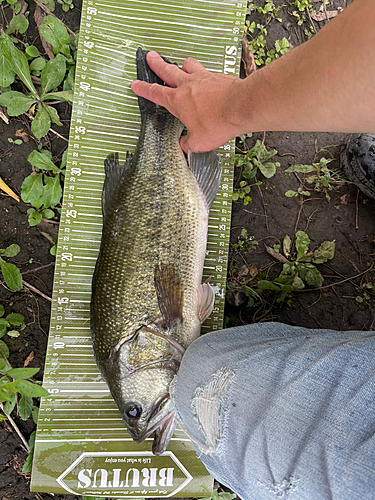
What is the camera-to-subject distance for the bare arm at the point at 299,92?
39.6 inches

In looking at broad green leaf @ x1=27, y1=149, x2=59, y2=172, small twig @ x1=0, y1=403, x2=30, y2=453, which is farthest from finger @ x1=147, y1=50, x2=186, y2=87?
small twig @ x1=0, y1=403, x2=30, y2=453

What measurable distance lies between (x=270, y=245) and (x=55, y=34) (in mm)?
2076

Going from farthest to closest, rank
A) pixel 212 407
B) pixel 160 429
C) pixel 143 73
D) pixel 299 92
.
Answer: pixel 143 73
pixel 160 429
pixel 212 407
pixel 299 92

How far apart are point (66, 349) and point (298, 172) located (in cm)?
202

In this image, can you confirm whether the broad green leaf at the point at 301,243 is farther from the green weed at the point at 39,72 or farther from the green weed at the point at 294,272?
the green weed at the point at 39,72

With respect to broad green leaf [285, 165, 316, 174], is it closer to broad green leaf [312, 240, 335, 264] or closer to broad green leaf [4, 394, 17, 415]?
broad green leaf [312, 240, 335, 264]

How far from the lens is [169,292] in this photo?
1.96 meters

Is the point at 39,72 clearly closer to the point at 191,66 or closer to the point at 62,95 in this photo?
the point at 62,95

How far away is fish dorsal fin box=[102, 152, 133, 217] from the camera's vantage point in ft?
6.83

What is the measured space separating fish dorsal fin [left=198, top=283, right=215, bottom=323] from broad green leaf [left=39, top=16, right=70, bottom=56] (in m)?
1.88

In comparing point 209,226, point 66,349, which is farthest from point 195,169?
point 66,349

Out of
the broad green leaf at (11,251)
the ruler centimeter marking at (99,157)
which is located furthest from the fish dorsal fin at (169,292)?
the broad green leaf at (11,251)

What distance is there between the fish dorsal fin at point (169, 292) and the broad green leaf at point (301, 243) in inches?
37.6

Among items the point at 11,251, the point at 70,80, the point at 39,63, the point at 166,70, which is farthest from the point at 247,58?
the point at 11,251
